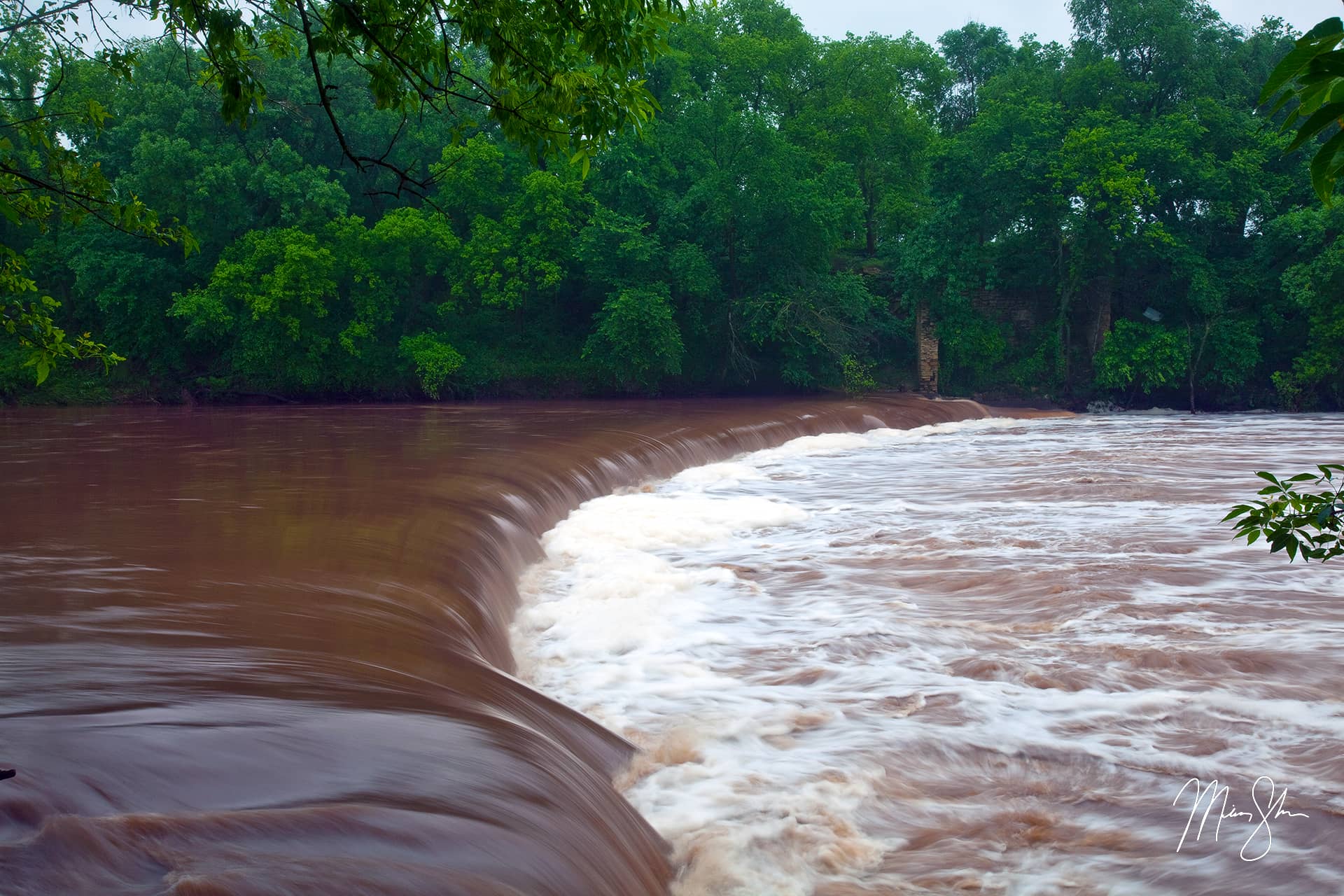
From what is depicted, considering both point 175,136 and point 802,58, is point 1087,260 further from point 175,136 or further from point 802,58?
point 175,136

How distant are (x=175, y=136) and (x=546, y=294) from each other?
10807 millimetres

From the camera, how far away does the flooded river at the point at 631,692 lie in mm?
3488

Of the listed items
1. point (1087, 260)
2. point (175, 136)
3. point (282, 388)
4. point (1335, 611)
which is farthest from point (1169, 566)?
point (175, 136)

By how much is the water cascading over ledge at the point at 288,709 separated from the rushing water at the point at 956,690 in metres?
0.53

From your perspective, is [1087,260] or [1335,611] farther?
[1087,260]

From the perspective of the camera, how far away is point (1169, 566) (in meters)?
8.95

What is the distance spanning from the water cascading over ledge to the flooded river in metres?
0.02

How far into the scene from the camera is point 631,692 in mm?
6324

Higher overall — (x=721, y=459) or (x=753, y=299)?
(x=753, y=299)

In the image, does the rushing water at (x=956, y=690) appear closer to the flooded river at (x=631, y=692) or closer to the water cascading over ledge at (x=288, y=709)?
the flooded river at (x=631, y=692)
